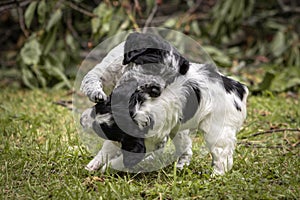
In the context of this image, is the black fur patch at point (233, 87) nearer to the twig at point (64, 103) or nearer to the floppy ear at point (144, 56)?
the floppy ear at point (144, 56)

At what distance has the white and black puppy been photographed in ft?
8.27

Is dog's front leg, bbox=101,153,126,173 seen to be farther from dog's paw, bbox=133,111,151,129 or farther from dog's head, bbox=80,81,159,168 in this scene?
dog's paw, bbox=133,111,151,129

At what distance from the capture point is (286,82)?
19.9ft

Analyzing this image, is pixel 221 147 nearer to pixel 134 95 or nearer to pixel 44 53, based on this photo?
pixel 134 95

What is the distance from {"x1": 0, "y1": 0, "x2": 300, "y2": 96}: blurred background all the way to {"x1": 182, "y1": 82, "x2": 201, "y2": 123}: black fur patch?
→ 2.64 m

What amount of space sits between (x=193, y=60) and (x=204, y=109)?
43 cm

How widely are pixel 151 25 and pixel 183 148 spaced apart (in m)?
3.93

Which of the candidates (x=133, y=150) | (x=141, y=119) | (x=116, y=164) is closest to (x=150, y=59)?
(x=141, y=119)

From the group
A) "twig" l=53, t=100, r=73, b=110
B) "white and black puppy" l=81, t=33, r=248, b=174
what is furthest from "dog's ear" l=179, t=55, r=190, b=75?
"twig" l=53, t=100, r=73, b=110

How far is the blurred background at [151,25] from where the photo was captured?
5.90 meters

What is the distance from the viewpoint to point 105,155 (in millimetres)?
2900

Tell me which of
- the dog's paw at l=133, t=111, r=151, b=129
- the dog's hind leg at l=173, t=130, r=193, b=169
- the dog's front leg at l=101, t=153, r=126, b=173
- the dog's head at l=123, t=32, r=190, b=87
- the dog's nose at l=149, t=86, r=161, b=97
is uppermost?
the dog's head at l=123, t=32, r=190, b=87

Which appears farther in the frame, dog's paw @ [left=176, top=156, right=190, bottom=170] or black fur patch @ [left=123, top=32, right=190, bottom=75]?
dog's paw @ [left=176, top=156, right=190, bottom=170]

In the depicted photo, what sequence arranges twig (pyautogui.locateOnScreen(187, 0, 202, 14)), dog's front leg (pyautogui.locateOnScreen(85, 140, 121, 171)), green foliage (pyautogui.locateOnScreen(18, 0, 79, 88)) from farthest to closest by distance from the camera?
twig (pyautogui.locateOnScreen(187, 0, 202, 14))
green foliage (pyautogui.locateOnScreen(18, 0, 79, 88))
dog's front leg (pyautogui.locateOnScreen(85, 140, 121, 171))
